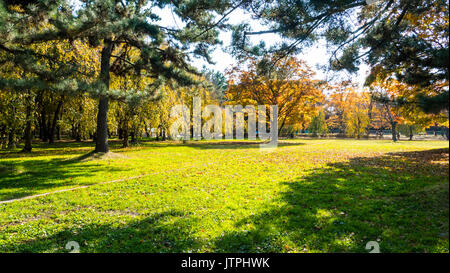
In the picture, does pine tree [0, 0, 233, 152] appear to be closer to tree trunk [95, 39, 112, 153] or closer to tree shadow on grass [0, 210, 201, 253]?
tree trunk [95, 39, 112, 153]

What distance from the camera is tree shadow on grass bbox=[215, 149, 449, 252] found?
301 centimetres

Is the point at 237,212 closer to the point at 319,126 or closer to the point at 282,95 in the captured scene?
the point at 282,95

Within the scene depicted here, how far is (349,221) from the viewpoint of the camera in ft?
13.2

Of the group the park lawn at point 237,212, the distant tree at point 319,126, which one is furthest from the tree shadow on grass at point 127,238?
the distant tree at point 319,126

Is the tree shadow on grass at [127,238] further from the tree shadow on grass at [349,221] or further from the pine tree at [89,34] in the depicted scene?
the pine tree at [89,34]

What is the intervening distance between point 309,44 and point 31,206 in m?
8.38

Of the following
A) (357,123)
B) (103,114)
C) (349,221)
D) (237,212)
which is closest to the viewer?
(349,221)

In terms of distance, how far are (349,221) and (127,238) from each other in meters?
3.96

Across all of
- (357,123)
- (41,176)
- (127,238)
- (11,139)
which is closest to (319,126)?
(357,123)

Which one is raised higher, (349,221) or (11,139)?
(11,139)

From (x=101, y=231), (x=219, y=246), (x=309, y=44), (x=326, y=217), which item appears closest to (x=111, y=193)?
(x=101, y=231)

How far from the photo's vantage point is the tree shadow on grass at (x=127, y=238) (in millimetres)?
3496

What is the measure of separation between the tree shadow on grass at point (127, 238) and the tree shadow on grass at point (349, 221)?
76cm

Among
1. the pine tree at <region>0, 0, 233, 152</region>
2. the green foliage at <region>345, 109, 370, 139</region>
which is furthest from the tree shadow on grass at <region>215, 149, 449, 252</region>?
the green foliage at <region>345, 109, 370, 139</region>
